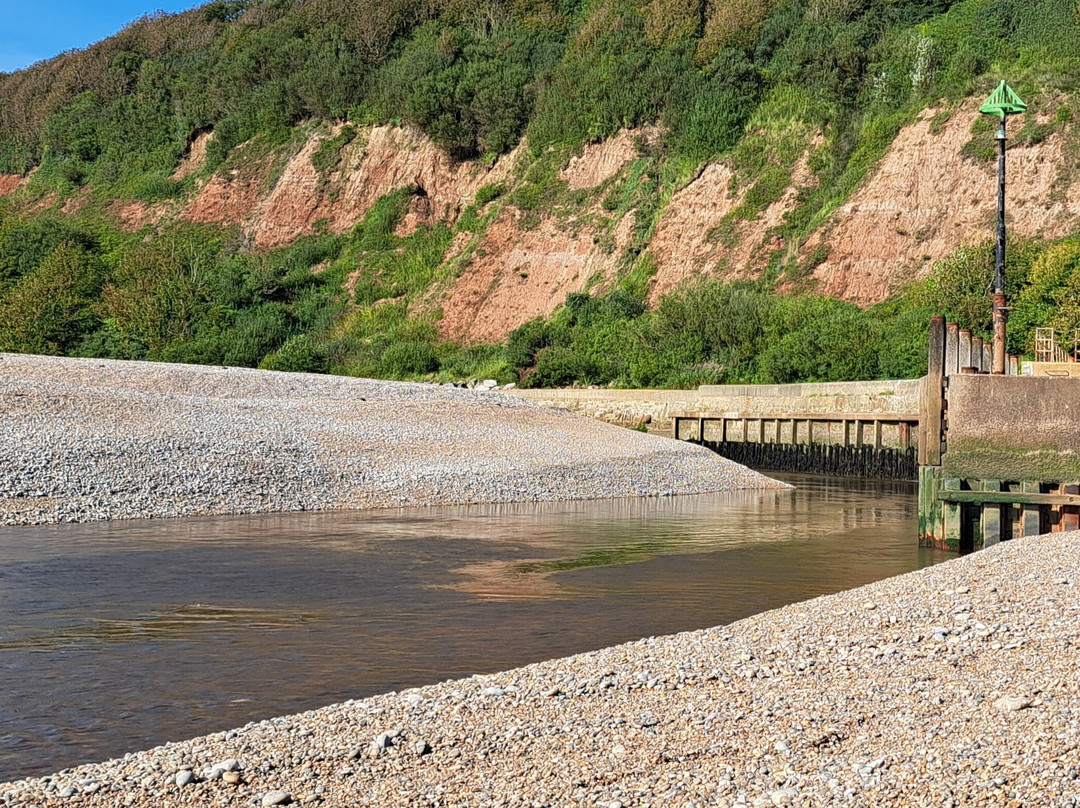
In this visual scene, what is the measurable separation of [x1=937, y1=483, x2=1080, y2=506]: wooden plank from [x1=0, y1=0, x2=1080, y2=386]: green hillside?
1887 centimetres

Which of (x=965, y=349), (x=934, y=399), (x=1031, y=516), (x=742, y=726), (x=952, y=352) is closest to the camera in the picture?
(x=742, y=726)

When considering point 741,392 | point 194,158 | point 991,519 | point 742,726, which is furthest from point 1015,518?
point 194,158

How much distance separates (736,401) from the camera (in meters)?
37.3

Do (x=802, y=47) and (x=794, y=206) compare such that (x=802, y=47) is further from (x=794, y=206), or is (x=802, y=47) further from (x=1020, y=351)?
(x=1020, y=351)

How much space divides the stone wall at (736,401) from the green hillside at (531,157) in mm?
2088

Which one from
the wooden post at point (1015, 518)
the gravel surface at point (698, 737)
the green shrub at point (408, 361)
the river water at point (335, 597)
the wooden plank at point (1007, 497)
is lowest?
the river water at point (335, 597)

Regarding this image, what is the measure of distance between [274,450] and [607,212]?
34.5 metres

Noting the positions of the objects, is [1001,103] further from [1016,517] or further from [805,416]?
[805,416]

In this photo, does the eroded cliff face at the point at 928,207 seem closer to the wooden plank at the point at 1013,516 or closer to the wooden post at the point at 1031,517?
the wooden plank at the point at 1013,516

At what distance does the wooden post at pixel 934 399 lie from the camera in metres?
15.2

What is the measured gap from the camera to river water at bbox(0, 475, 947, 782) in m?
8.21

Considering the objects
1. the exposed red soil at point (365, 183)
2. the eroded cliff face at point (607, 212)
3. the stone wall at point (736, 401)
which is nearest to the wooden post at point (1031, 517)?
the stone wall at point (736, 401)

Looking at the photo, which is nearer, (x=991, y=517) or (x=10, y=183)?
(x=991, y=517)

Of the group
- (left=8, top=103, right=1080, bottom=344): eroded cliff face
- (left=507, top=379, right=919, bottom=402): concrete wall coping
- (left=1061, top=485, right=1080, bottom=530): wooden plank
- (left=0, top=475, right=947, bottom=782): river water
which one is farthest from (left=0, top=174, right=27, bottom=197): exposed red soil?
(left=1061, top=485, right=1080, bottom=530): wooden plank
